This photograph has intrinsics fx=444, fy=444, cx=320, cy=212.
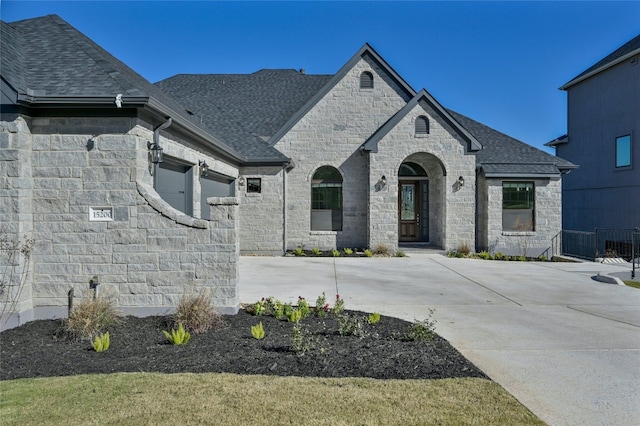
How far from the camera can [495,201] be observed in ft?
58.8

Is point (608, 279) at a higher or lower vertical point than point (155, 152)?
lower

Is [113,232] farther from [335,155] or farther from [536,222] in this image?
[536,222]

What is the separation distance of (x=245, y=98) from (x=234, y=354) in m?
17.4

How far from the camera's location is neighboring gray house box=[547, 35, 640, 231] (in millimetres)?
20000

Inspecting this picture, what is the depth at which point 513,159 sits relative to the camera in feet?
60.5

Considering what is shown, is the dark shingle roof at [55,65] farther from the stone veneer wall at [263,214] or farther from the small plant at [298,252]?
the small plant at [298,252]

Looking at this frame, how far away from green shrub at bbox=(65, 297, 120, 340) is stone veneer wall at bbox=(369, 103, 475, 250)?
39.1ft

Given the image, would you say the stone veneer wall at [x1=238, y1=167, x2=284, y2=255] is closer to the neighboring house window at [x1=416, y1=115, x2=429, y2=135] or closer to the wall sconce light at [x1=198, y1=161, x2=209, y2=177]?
the wall sconce light at [x1=198, y1=161, x2=209, y2=177]

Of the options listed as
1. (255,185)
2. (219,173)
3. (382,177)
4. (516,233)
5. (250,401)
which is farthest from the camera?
(516,233)

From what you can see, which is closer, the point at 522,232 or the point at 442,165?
the point at 442,165

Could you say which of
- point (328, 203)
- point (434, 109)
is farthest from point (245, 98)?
point (434, 109)

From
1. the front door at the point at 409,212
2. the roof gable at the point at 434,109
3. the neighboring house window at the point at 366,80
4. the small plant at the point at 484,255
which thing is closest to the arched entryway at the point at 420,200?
the front door at the point at 409,212

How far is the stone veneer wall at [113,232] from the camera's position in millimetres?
7145

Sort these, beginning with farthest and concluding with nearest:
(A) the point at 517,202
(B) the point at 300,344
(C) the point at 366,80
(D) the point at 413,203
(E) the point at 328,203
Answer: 1. (D) the point at 413,203
2. (E) the point at 328,203
3. (C) the point at 366,80
4. (A) the point at 517,202
5. (B) the point at 300,344
